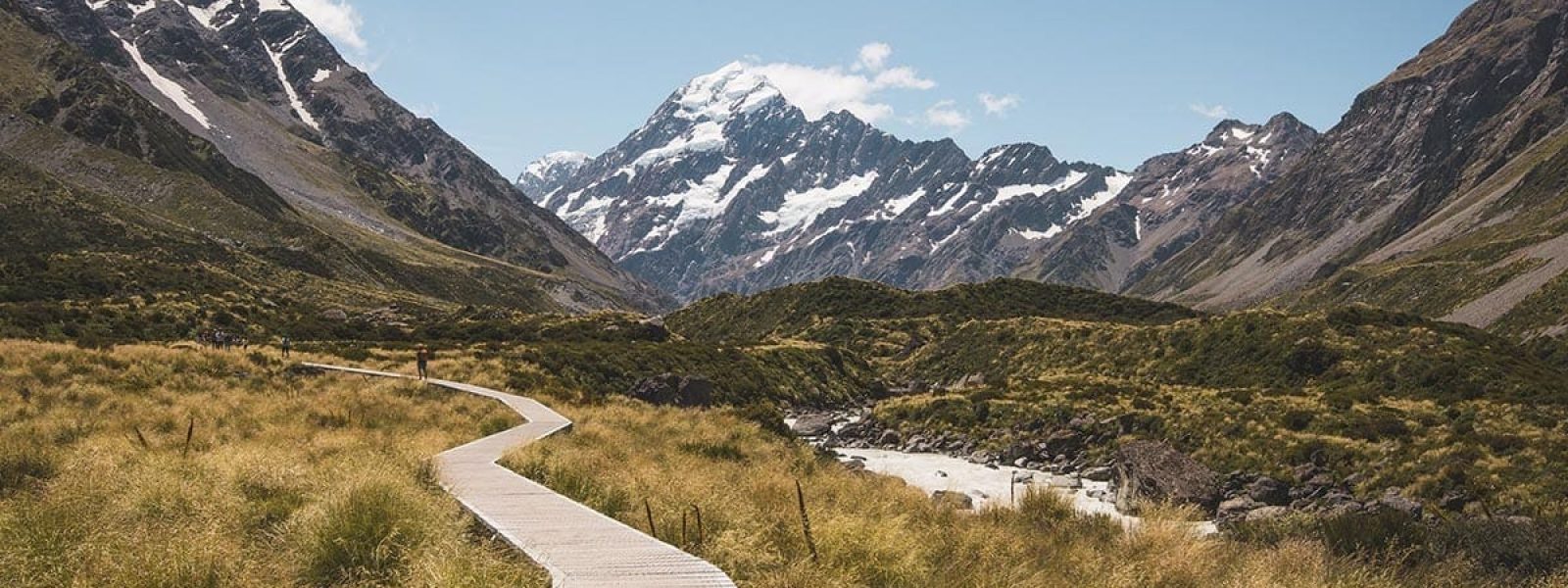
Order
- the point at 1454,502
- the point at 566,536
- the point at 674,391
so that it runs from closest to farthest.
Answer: the point at 566,536 < the point at 1454,502 < the point at 674,391

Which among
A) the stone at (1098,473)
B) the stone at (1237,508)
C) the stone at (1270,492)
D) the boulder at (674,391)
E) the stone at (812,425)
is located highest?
the stone at (1270,492)

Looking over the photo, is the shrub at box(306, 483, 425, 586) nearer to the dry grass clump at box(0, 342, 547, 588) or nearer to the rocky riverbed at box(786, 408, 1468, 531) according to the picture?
the dry grass clump at box(0, 342, 547, 588)

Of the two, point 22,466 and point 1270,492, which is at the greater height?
point 22,466

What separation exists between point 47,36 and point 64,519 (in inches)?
9973

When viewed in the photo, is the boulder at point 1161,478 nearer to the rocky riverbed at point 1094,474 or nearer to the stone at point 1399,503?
the rocky riverbed at point 1094,474

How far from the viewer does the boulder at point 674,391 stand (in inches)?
1892

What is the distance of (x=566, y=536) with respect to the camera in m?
10.7

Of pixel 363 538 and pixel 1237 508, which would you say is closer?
pixel 363 538

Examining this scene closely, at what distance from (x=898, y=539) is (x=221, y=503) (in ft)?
29.2

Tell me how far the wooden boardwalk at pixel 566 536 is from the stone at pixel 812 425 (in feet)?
138

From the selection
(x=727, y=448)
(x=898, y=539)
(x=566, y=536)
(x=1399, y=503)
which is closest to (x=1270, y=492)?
(x=1399, y=503)

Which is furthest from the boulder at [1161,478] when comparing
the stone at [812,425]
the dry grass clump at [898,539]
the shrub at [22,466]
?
the shrub at [22,466]

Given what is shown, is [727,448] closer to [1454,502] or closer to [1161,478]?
[1161,478]

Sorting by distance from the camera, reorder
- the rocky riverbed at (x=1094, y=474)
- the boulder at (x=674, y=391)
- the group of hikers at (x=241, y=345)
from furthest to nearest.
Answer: the boulder at (x=674, y=391) → the group of hikers at (x=241, y=345) → the rocky riverbed at (x=1094, y=474)
